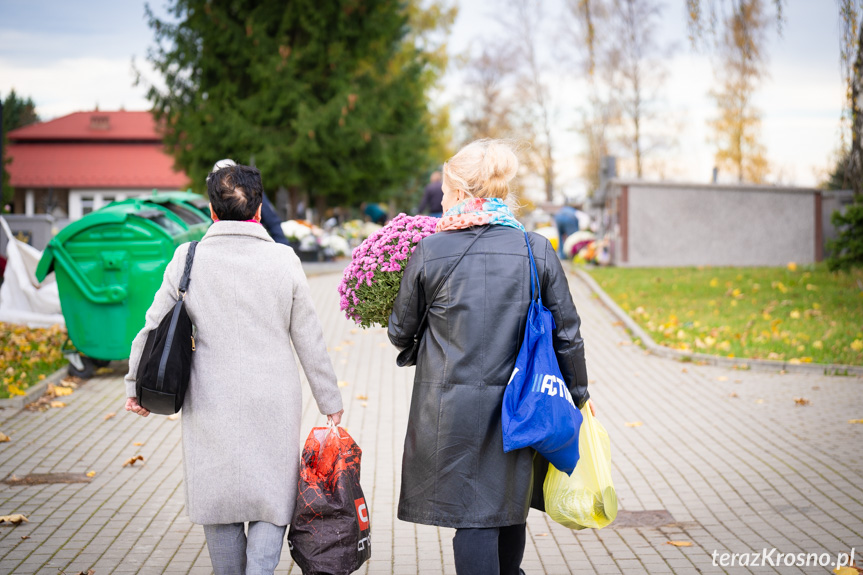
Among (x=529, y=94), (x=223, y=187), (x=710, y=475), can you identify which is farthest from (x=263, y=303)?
(x=529, y=94)

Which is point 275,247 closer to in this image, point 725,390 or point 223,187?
point 223,187

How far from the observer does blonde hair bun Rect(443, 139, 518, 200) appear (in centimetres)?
314

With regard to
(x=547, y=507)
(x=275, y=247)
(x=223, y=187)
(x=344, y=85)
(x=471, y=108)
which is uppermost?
(x=471, y=108)

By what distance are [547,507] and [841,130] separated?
8.98 metres

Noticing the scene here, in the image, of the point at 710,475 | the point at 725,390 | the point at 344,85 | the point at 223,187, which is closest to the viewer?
the point at 223,187

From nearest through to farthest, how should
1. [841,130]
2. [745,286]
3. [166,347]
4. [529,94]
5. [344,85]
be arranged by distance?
[166,347], [841,130], [745,286], [344,85], [529,94]

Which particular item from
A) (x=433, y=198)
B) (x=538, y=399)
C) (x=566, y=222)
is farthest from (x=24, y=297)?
(x=566, y=222)

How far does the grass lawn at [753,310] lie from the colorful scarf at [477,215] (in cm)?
706

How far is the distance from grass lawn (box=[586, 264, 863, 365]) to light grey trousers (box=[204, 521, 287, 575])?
24.3 feet

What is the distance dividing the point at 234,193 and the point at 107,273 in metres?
5.43

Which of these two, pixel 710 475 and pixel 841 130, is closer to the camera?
pixel 710 475

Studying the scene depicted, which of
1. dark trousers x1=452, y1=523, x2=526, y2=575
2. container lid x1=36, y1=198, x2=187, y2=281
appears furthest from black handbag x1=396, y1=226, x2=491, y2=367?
container lid x1=36, y1=198, x2=187, y2=281

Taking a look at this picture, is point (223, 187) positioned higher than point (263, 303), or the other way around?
point (223, 187)

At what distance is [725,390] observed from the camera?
8.14 m
